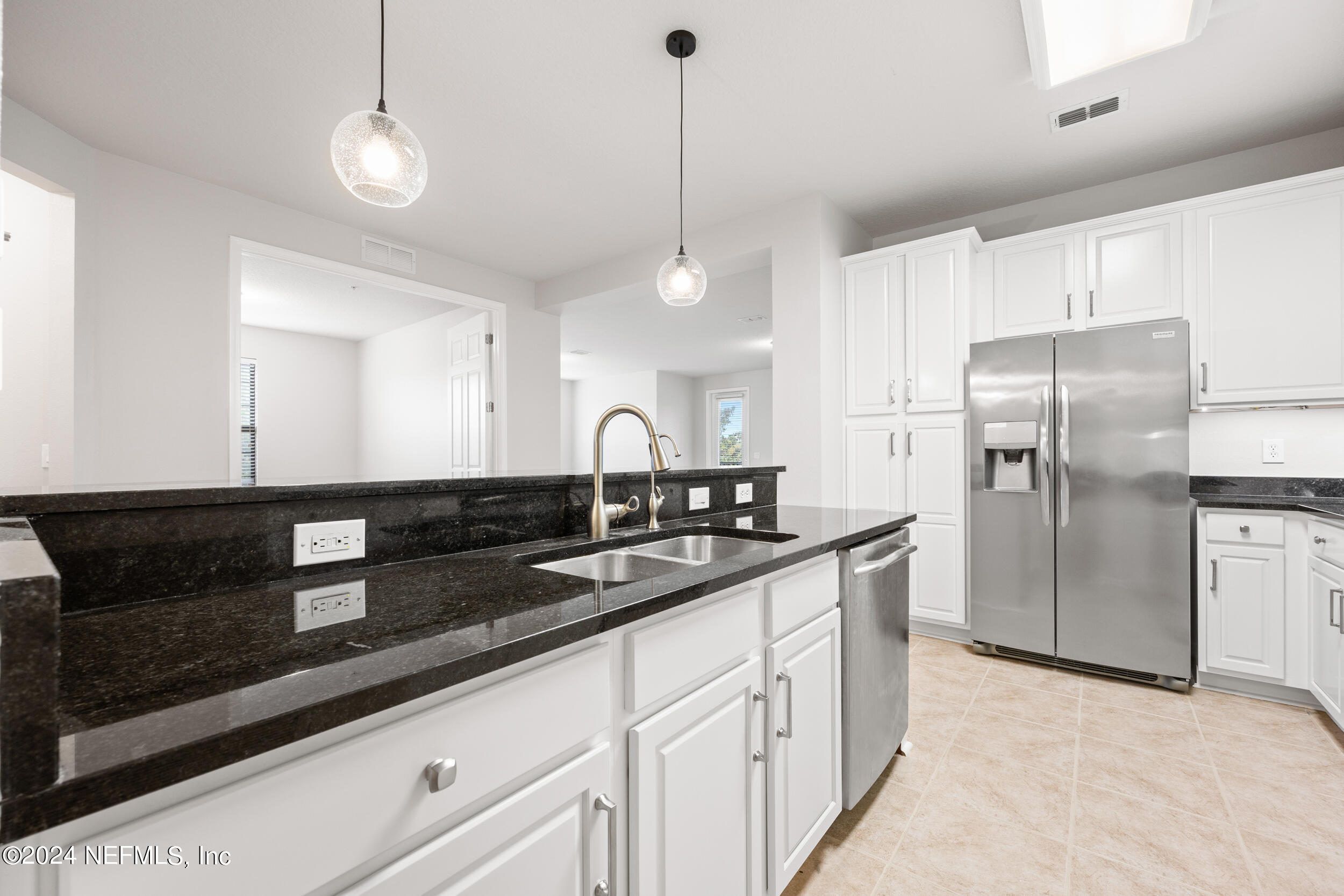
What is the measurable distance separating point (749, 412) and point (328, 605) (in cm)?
961

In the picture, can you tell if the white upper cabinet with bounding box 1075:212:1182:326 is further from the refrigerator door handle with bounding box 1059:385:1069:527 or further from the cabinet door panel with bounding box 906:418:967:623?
the cabinet door panel with bounding box 906:418:967:623

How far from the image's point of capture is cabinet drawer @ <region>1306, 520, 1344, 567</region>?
2.20 metres

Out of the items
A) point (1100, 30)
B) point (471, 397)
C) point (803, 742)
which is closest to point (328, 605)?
point (803, 742)

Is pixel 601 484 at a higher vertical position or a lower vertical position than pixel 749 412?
lower

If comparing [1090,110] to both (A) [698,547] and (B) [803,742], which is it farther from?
(B) [803,742]

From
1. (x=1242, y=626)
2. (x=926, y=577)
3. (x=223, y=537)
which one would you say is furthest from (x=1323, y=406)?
(x=223, y=537)

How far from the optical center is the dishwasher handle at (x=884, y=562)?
5.67ft

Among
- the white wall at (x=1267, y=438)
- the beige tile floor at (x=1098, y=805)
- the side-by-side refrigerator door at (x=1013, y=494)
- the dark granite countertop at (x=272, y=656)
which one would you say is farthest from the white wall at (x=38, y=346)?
the white wall at (x=1267, y=438)

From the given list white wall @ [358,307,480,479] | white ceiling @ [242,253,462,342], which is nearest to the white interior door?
white wall @ [358,307,480,479]

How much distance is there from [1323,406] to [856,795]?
2.85 m

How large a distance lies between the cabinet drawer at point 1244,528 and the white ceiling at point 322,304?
5029mm

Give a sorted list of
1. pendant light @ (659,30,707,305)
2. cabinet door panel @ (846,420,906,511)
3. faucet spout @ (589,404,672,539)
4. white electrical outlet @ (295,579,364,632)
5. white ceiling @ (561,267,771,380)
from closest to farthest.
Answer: white electrical outlet @ (295,579,364,632) → faucet spout @ (589,404,672,539) → pendant light @ (659,30,707,305) → cabinet door panel @ (846,420,906,511) → white ceiling @ (561,267,771,380)

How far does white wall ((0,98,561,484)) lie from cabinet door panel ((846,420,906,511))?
3.45 meters

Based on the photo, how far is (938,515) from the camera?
3391 mm
